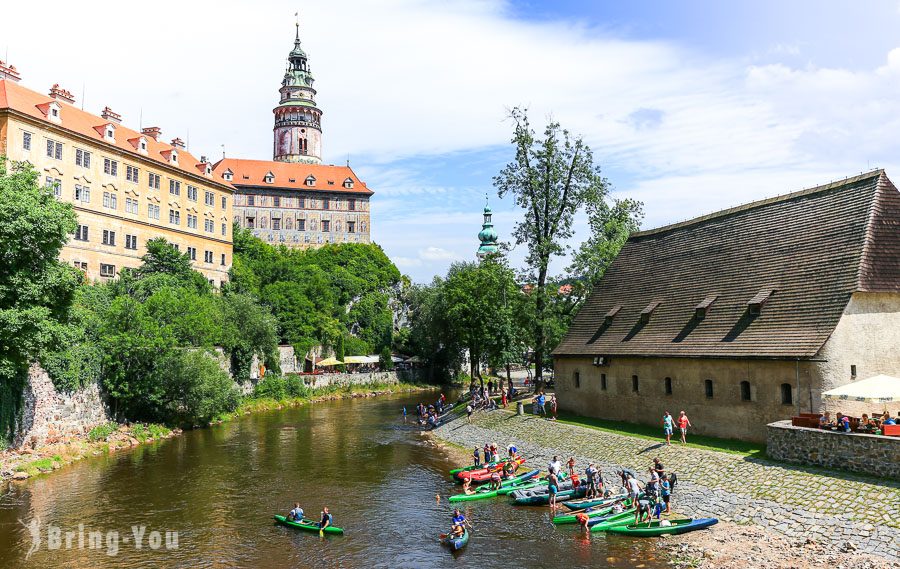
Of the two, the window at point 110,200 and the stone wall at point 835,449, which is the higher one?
the window at point 110,200

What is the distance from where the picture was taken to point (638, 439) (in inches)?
1261

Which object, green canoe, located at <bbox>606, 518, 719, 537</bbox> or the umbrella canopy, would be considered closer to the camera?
green canoe, located at <bbox>606, 518, 719, 537</bbox>

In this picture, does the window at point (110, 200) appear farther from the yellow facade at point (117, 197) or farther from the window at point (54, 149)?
the window at point (54, 149)

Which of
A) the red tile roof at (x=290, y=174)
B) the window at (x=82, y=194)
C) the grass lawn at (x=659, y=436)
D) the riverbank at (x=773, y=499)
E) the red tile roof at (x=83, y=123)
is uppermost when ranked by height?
the red tile roof at (x=290, y=174)

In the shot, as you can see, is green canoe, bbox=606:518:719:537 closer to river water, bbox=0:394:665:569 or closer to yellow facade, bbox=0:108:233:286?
river water, bbox=0:394:665:569

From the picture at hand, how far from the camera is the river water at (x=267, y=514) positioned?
874 inches

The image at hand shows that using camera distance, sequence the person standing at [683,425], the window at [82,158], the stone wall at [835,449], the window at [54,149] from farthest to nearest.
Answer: the window at [82,158] < the window at [54,149] < the person standing at [683,425] < the stone wall at [835,449]

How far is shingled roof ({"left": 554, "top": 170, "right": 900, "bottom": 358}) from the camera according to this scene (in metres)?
27.6

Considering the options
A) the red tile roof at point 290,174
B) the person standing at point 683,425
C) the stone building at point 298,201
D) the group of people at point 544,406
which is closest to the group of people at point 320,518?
the person standing at point 683,425

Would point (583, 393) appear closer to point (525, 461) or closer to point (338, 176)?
point (525, 461)

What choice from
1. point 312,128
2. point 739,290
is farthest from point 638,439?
point 312,128

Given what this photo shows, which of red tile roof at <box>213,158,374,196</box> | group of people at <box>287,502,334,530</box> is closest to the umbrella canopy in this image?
group of people at <box>287,502,334,530</box>

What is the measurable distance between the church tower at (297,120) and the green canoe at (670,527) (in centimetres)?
12140

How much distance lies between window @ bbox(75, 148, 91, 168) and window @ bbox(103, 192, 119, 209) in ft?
11.0
